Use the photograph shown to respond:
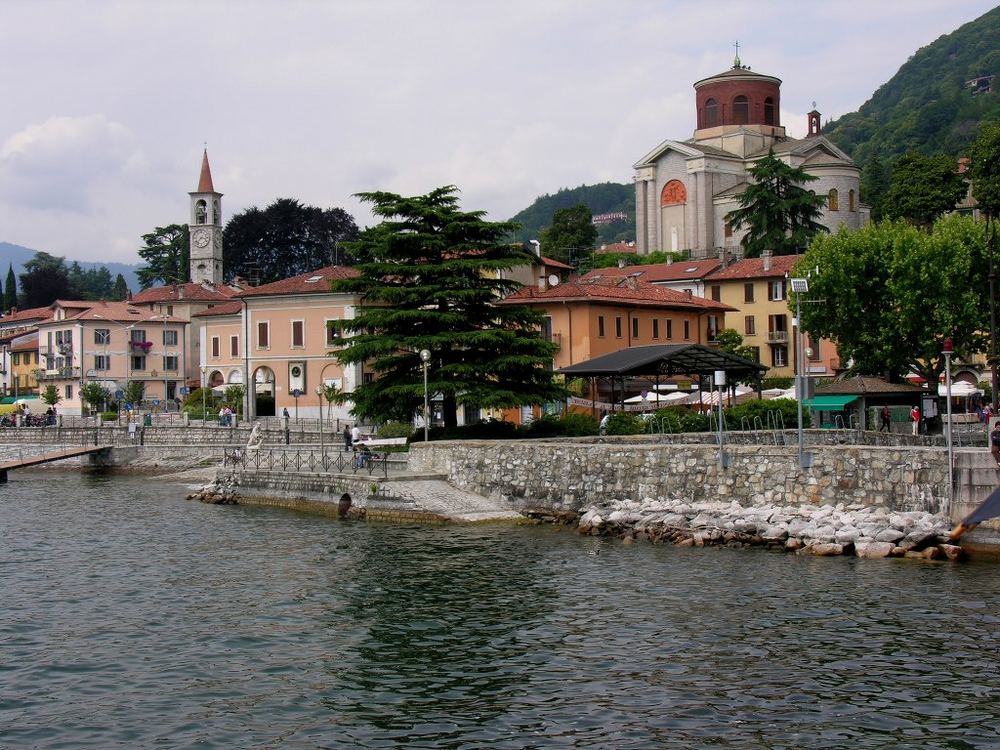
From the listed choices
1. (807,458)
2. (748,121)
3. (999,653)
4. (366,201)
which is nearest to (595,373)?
(366,201)

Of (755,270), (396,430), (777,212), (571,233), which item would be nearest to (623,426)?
(396,430)

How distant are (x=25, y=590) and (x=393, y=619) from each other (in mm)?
8270

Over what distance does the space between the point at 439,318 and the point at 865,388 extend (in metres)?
15.2

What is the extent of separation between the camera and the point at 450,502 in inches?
1267

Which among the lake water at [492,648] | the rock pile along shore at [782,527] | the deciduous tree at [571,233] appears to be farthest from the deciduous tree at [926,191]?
the lake water at [492,648]

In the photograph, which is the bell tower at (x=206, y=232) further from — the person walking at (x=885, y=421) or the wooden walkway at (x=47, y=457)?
the person walking at (x=885, y=421)

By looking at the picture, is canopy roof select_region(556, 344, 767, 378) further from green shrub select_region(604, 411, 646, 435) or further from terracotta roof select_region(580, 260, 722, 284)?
terracotta roof select_region(580, 260, 722, 284)

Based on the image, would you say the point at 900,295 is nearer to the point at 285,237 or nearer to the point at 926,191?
the point at 926,191

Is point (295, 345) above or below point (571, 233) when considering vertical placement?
below

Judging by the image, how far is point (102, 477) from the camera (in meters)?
52.7

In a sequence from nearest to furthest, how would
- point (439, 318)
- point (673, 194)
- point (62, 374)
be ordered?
point (439, 318) → point (62, 374) → point (673, 194)

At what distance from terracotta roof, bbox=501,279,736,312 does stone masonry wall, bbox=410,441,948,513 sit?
18911 mm

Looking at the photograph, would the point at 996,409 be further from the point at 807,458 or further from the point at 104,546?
the point at 104,546

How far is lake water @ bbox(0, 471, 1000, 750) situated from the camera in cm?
1431
